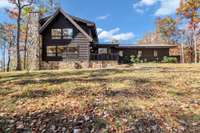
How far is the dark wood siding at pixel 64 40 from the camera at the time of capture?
26.4 m

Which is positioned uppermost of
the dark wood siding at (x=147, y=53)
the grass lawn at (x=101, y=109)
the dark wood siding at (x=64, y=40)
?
the dark wood siding at (x=64, y=40)

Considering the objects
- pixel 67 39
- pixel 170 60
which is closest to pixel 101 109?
pixel 67 39

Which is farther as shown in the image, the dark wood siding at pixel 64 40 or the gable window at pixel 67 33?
the gable window at pixel 67 33

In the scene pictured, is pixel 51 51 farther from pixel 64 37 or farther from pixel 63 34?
pixel 63 34

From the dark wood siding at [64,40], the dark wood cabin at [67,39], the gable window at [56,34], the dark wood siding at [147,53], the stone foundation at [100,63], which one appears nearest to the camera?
the stone foundation at [100,63]

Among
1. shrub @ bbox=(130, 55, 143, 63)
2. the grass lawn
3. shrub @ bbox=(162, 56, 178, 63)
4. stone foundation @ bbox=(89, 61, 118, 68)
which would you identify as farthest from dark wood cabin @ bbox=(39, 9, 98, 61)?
the grass lawn

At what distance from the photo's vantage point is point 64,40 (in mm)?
27219

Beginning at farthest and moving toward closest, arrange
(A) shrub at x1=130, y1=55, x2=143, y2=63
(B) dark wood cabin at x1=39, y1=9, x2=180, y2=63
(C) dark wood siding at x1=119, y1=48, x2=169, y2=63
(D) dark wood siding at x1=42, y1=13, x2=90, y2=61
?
(C) dark wood siding at x1=119, y1=48, x2=169, y2=63 < (A) shrub at x1=130, y1=55, x2=143, y2=63 < (D) dark wood siding at x1=42, y1=13, x2=90, y2=61 < (B) dark wood cabin at x1=39, y1=9, x2=180, y2=63

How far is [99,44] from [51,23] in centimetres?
646

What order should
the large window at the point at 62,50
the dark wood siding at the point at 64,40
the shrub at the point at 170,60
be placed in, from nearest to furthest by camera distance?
the dark wood siding at the point at 64,40 → the large window at the point at 62,50 → the shrub at the point at 170,60

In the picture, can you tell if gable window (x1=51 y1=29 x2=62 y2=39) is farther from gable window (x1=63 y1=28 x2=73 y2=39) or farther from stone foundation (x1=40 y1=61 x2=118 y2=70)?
stone foundation (x1=40 y1=61 x2=118 y2=70)

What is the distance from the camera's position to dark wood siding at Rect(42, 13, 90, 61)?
2637 centimetres

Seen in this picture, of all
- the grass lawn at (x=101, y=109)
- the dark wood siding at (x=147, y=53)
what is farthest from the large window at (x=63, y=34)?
the grass lawn at (x=101, y=109)

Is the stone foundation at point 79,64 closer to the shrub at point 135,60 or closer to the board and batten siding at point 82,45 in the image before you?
the board and batten siding at point 82,45
